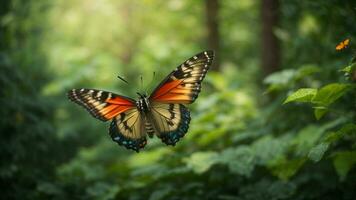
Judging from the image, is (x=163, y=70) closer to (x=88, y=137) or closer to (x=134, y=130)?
(x=88, y=137)

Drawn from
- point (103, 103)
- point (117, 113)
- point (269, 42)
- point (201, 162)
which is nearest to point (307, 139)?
point (201, 162)

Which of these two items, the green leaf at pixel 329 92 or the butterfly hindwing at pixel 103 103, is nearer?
the green leaf at pixel 329 92

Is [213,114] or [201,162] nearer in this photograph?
[201,162]

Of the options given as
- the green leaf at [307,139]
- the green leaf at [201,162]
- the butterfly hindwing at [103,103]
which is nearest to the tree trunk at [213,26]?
the green leaf at [201,162]

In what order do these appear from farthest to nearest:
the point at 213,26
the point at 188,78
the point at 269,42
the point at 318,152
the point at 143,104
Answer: the point at 213,26 → the point at 269,42 → the point at 143,104 → the point at 188,78 → the point at 318,152

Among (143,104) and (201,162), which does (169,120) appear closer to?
(143,104)

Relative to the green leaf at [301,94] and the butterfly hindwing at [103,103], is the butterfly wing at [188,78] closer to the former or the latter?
the butterfly hindwing at [103,103]

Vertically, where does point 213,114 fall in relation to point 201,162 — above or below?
above

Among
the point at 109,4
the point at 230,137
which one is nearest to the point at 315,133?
the point at 230,137
